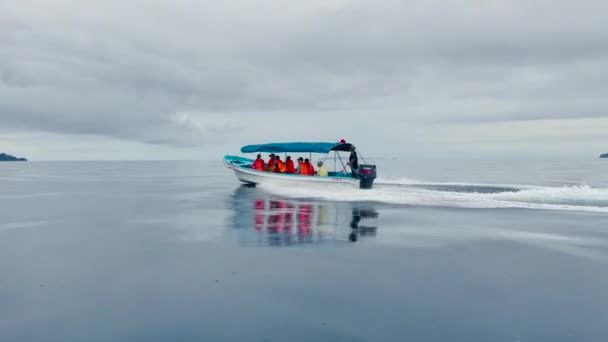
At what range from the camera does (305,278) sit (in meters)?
8.66

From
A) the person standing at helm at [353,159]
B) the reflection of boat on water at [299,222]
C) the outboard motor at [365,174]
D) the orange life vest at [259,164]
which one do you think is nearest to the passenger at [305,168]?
the person standing at helm at [353,159]

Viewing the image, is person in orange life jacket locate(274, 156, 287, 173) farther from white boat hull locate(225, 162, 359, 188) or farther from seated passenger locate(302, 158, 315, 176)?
seated passenger locate(302, 158, 315, 176)

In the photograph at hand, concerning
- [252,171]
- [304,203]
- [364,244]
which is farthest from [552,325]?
[252,171]

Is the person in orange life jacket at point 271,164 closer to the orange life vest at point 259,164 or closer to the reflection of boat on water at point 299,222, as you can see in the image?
the orange life vest at point 259,164

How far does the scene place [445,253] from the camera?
10.9m

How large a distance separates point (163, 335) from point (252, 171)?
2442 centimetres

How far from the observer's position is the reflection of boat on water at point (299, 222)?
510 inches

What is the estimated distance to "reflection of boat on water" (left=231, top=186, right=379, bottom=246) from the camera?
42.5 ft

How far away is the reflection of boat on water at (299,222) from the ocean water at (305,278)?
0.11 meters

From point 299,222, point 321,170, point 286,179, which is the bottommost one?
point 299,222

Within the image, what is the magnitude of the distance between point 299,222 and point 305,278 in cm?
706

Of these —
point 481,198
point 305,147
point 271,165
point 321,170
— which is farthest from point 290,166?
point 481,198

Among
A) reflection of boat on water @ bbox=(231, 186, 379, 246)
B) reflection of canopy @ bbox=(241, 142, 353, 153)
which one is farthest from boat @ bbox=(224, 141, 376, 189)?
reflection of boat on water @ bbox=(231, 186, 379, 246)

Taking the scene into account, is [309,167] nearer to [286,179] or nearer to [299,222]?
[286,179]
